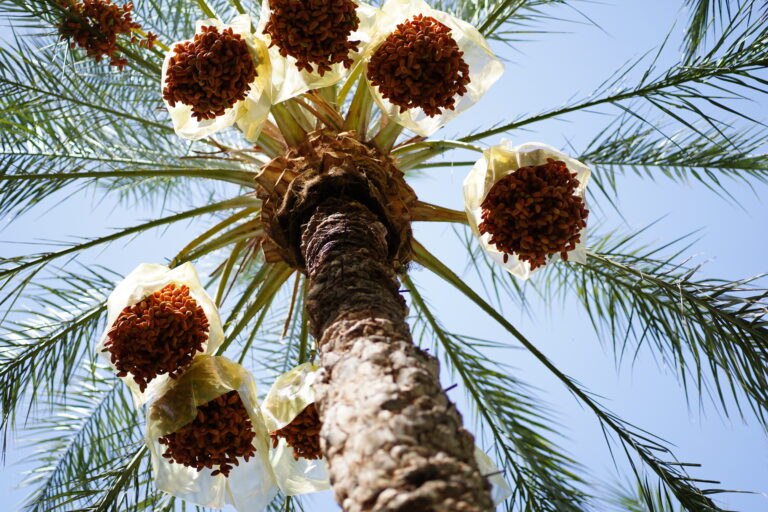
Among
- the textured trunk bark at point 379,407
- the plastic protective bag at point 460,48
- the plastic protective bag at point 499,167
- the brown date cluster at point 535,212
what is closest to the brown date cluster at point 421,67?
the plastic protective bag at point 460,48

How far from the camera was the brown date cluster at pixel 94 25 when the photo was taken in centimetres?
390

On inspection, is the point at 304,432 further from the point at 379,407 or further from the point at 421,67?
the point at 421,67

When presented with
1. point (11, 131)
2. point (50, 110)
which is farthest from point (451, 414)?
point (11, 131)

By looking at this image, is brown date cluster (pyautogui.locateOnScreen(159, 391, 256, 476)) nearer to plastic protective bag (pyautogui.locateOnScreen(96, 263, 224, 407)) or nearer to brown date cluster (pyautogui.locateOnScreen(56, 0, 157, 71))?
plastic protective bag (pyautogui.locateOnScreen(96, 263, 224, 407))

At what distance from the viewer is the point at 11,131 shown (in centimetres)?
439

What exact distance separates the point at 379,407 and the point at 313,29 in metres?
1.77

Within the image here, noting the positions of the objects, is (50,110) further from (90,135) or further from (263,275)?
(263,275)

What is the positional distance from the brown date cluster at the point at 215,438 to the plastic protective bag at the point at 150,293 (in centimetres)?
22

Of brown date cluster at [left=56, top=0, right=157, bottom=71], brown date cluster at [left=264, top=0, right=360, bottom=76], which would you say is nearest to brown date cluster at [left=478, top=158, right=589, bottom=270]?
brown date cluster at [left=264, top=0, right=360, bottom=76]

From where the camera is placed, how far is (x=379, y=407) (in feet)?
6.73

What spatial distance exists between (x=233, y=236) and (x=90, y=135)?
1.46 m

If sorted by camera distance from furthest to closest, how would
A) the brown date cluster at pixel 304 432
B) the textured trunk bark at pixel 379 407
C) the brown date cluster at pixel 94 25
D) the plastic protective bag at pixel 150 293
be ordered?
the brown date cluster at pixel 94 25, the brown date cluster at pixel 304 432, the plastic protective bag at pixel 150 293, the textured trunk bark at pixel 379 407

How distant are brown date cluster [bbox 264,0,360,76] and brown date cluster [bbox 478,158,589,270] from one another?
913 millimetres

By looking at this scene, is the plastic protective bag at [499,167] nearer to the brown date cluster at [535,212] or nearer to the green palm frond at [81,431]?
the brown date cluster at [535,212]
